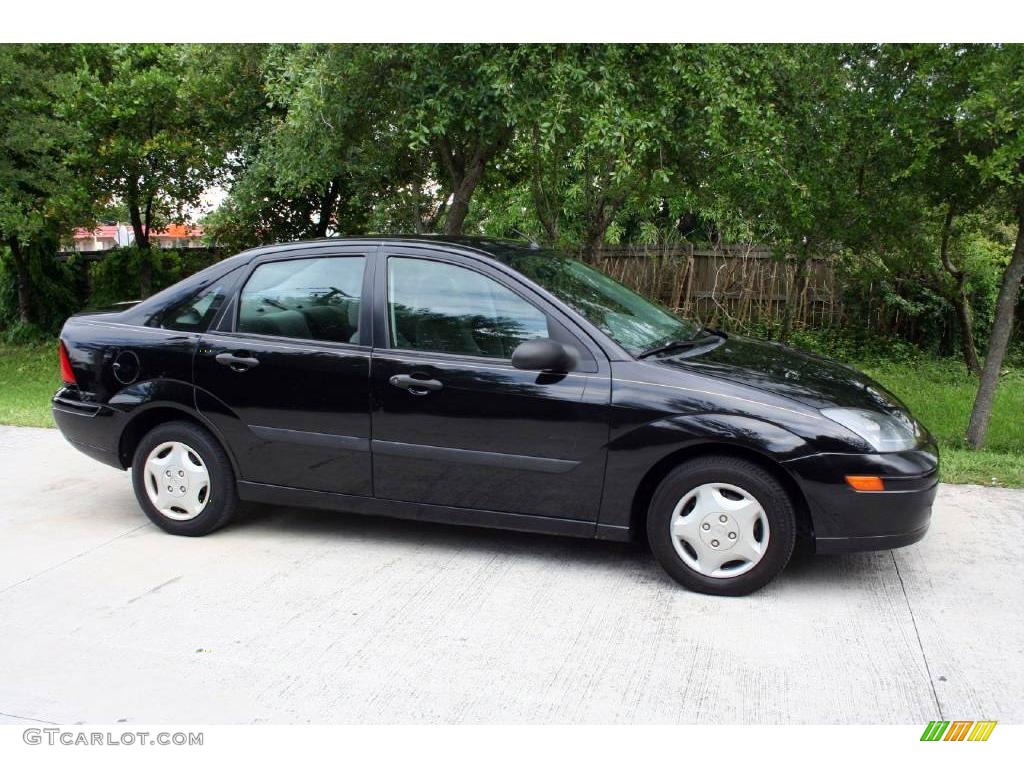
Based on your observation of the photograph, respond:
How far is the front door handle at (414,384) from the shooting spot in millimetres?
4637

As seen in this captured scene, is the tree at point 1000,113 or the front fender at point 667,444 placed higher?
the tree at point 1000,113

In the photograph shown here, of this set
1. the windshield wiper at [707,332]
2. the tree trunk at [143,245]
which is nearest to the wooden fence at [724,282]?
the tree trunk at [143,245]

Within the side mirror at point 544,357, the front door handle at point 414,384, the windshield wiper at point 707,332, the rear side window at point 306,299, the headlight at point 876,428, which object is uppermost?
the rear side window at point 306,299

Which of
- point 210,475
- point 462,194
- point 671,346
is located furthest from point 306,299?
point 462,194

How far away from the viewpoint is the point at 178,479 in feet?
17.0

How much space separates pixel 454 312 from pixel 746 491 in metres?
1.67

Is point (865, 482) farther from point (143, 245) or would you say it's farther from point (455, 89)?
point (143, 245)

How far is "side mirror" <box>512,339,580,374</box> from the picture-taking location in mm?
4359

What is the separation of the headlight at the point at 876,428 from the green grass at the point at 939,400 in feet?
7.16

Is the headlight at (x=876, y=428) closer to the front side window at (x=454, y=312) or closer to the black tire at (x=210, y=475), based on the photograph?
the front side window at (x=454, y=312)

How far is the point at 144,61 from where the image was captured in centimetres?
1332

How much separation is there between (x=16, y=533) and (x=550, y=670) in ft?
11.0

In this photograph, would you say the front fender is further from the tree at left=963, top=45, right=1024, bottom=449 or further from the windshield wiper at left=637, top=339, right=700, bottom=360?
the tree at left=963, top=45, right=1024, bottom=449

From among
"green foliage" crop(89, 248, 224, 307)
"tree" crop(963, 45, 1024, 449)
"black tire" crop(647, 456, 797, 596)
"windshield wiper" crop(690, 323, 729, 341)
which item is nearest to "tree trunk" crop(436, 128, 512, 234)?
"tree" crop(963, 45, 1024, 449)
